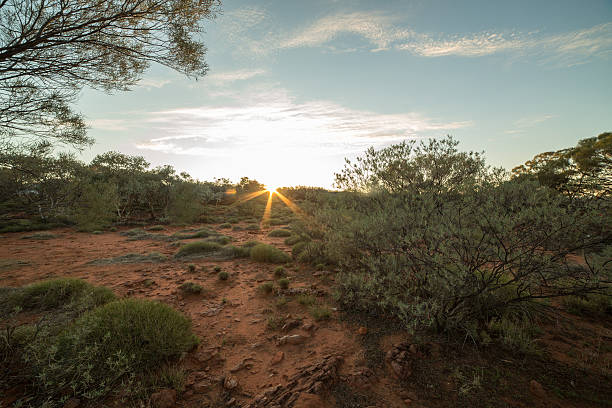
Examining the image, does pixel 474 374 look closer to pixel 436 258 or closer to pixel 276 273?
pixel 436 258

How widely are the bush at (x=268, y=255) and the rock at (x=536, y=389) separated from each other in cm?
653

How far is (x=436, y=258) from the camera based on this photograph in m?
3.36

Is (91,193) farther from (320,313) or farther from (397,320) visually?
(397,320)

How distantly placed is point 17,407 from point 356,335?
379 cm

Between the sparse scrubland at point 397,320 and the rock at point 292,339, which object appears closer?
the sparse scrubland at point 397,320

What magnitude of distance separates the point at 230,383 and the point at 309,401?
4.02ft

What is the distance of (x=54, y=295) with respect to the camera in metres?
4.80

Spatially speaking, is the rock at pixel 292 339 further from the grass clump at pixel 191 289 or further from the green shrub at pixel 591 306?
the green shrub at pixel 591 306

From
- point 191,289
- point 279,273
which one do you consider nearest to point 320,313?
point 279,273

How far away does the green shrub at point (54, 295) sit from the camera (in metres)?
4.65

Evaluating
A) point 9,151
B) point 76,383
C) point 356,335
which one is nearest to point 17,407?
point 76,383

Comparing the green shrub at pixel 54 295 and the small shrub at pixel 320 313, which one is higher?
the green shrub at pixel 54 295

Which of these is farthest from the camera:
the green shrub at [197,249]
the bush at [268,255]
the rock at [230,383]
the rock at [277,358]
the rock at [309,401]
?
the green shrub at [197,249]

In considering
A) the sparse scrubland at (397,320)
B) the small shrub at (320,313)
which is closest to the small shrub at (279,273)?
the sparse scrubland at (397,320)
